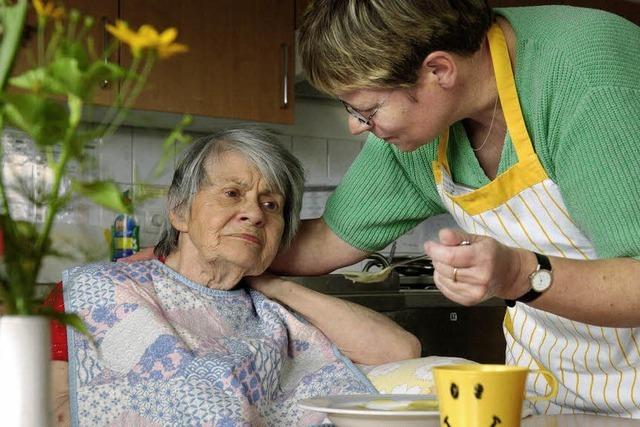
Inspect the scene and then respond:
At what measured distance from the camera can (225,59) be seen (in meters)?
3.12

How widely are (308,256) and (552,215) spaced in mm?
582

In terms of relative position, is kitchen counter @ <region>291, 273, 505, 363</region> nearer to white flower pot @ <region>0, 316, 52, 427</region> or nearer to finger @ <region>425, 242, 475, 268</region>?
finger @ <region>425, 242, 475, 268</region>

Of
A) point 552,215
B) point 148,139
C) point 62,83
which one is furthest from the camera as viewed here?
point 148,139

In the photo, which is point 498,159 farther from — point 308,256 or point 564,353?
point 308,256

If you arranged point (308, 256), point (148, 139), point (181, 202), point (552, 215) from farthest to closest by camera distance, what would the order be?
point (148, 139) < point (308, 256) < point (181, 202) < point (552, 215)

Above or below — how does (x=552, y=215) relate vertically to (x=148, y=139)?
below

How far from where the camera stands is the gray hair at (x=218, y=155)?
160cm

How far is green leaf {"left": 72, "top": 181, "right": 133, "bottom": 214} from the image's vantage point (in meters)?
0.57

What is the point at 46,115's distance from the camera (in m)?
0.57

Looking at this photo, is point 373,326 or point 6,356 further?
point 373,326

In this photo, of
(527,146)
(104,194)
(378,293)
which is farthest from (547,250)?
(378,293)

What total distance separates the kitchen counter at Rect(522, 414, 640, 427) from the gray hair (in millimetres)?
727

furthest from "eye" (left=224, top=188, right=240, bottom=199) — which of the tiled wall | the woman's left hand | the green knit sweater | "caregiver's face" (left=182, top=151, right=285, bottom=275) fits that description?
the tiled wall

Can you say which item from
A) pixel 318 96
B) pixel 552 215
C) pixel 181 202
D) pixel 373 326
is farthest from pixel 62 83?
pixel 318 96
